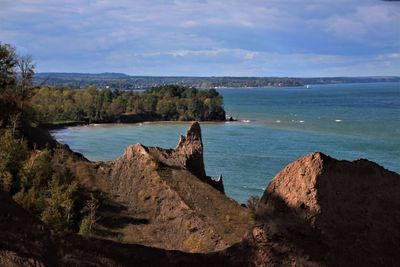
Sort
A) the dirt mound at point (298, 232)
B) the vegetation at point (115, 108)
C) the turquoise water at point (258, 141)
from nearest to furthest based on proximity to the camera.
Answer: the dirt mound at point (298, 232) < the turquoise water at point (258, 141) < the vegetation at point (115, 108)

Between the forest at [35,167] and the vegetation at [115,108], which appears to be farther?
the vegetation at [115,108]

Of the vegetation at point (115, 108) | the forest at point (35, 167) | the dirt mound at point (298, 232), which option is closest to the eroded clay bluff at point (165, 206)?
the forest at point (35, 167)

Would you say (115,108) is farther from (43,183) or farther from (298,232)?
(298,232)

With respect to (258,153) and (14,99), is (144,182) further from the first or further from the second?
(258,153)

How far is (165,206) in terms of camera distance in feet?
120

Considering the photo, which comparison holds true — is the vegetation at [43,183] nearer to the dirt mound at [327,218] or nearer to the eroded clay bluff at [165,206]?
the eroded clay bluff at [165,206]

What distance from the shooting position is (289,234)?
1470 centimetres

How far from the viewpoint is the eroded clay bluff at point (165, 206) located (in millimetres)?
32875

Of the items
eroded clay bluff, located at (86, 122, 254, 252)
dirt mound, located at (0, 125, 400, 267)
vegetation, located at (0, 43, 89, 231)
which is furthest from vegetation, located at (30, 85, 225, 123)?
dirt mound, located at (0, 125, 400, 267)

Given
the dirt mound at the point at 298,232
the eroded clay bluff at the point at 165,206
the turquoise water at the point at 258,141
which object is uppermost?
the dirt mound at the point at 298,232

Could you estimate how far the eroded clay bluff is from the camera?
1294 inches

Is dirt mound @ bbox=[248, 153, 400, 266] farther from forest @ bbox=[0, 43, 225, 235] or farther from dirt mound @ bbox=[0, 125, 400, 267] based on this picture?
forest @ bbox=[0, 43, 225, 235]

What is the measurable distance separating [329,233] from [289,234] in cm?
104

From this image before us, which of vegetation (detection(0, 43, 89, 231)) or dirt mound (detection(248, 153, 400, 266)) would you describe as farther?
vegetation (detection(0, 43, 89, 231))
